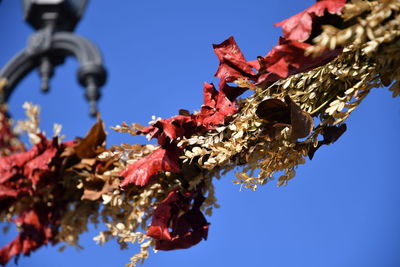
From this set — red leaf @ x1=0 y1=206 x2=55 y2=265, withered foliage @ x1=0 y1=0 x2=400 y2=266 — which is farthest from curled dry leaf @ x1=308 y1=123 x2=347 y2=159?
red leaf @ x1=0 y1=206 x2=55 y2=265

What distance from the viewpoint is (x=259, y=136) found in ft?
2.00

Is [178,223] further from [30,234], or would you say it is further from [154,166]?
[30,234]

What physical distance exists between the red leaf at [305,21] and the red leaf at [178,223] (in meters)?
0.31

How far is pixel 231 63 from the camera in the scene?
2.05 ft

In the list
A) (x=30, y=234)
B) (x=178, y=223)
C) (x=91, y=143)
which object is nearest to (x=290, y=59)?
(x=178, y=223)

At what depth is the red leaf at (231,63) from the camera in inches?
24.2

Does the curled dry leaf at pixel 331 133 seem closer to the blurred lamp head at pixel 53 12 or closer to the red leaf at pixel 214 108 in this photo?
the red leaf at pixel 214 108

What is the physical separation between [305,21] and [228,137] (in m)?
0.20

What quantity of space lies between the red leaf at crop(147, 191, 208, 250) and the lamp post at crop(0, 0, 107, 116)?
0.77 metres

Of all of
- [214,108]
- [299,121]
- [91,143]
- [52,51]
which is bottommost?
[299,121]

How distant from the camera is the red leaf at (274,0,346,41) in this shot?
1.65 ft

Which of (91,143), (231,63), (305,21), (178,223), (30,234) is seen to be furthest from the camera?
(30,234)

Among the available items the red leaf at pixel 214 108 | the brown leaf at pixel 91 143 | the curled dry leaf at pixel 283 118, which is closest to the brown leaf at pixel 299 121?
the curled dry leaf at pixel 283 118

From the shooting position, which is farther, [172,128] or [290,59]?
[172,128]
